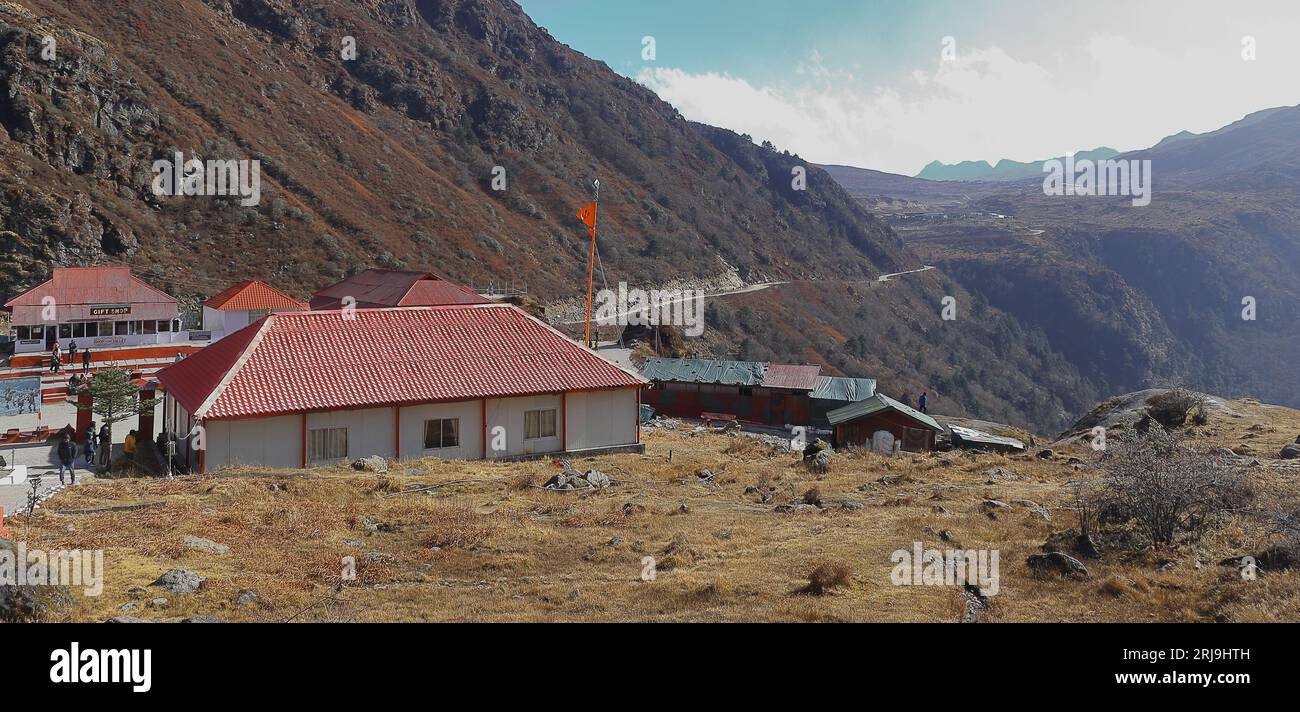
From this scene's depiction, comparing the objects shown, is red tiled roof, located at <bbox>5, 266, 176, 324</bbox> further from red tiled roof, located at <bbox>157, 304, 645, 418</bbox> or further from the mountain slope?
red tiled roof, located at <bbox>157, 304, 645, 418</bbox>

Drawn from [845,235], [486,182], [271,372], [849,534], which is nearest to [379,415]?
[271,372]

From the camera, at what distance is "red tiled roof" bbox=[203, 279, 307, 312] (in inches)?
1966

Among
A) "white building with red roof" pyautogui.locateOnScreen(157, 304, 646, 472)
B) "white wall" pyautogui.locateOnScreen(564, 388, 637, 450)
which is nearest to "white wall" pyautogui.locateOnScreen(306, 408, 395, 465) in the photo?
"white building with red roof" pyautogui.locateOnScreen(157, 304, 646, 472)

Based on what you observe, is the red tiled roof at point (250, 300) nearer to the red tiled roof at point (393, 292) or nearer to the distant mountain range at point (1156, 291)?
the red tiled roof at point (393, 292)

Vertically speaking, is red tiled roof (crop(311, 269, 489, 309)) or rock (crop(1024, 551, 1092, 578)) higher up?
red tiled roof (crop(311, 269, 489, 309))

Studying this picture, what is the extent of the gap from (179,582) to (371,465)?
37.8 feet

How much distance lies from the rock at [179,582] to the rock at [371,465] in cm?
1082

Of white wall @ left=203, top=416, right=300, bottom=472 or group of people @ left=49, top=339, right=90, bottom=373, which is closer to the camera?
white wall @ left=203, top=416, right=300, bottom=472

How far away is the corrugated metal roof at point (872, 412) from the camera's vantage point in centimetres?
3488

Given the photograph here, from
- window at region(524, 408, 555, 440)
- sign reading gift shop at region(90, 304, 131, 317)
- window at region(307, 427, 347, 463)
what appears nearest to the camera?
window at region(307, 427, 347, 463)

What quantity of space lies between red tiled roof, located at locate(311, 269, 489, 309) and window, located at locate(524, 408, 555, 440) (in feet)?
55.4
